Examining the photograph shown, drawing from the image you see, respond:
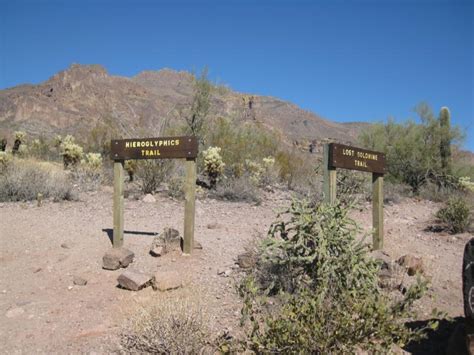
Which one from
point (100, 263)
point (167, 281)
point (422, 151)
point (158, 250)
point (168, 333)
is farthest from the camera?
point (422, 151)

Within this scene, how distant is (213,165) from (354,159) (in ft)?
20.7

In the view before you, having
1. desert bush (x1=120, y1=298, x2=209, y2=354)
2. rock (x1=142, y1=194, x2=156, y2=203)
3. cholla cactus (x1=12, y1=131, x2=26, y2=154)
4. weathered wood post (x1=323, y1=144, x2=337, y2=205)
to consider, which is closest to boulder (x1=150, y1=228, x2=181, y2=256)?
weathered wood post (x1=323, y1=144, x2=337, y2=205)

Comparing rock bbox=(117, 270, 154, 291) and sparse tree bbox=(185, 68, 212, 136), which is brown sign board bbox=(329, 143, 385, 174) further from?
sparse tree bbox=(185, 68, 212, 136)

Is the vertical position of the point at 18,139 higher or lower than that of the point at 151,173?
higher

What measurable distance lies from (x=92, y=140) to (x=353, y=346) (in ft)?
60.1

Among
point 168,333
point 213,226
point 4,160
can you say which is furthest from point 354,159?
point 4,160

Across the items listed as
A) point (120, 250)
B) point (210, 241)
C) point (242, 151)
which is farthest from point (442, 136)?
point (120, 250)

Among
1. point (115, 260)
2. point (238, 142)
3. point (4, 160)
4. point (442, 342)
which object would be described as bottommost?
point (442, 342)

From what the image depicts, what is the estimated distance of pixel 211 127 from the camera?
15414 millimetres

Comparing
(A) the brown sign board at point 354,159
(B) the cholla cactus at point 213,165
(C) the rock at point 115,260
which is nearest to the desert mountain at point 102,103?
(B) the cholla cactus at point 213,165

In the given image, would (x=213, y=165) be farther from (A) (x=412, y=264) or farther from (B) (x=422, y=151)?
(B) (x=422, y=151)

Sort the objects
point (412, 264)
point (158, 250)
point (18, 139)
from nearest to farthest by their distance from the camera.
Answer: point (412, 264) → point (158, 250) → point (18, 139)

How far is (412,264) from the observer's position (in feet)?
18.3

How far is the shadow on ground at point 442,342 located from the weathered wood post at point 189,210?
121 inches
